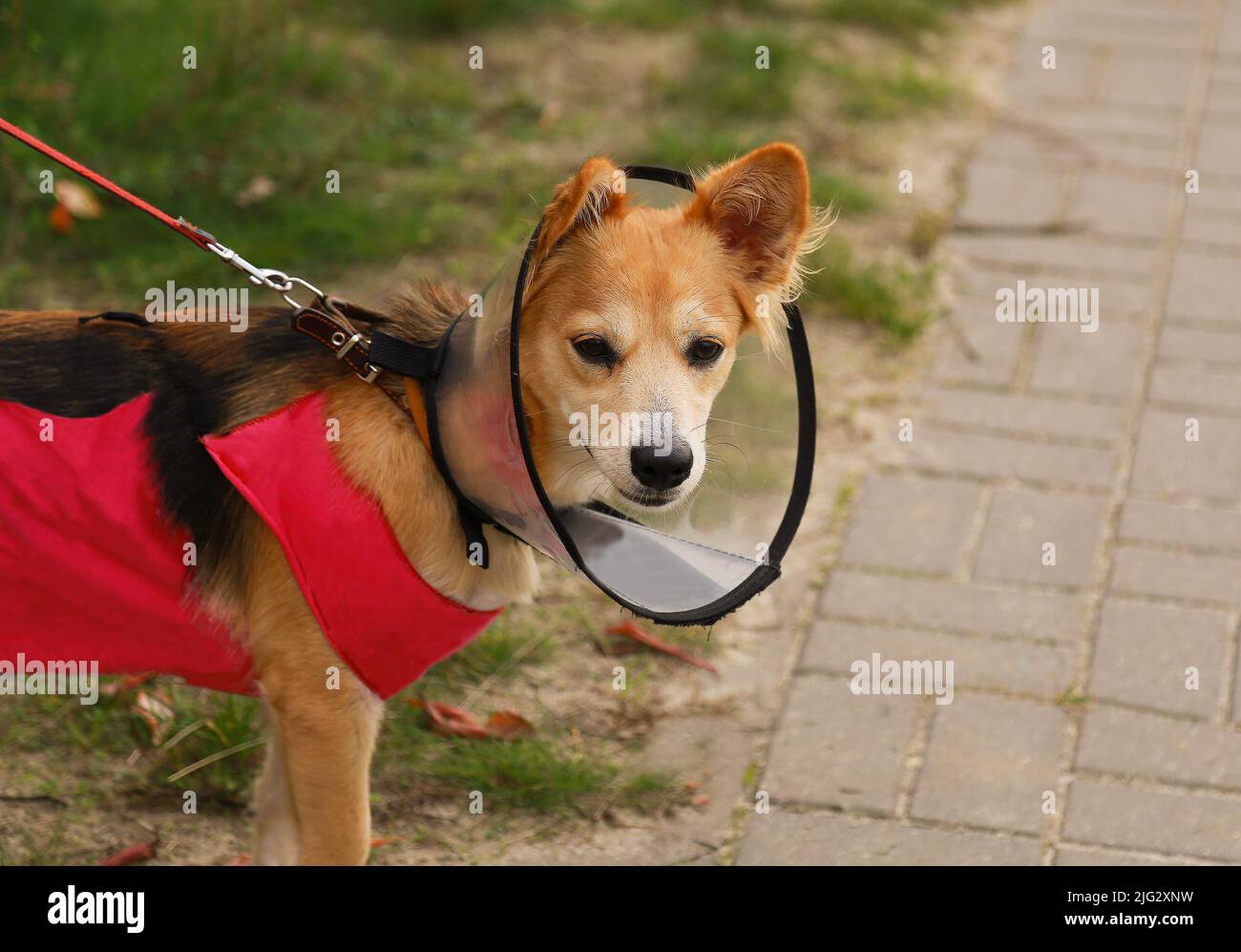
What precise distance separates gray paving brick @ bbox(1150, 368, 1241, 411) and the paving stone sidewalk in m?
0.01

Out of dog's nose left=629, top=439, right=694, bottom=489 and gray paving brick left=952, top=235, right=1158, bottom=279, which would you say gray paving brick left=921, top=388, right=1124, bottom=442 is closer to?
gray paving brick left=952, top=235, right=1158, bottom=279

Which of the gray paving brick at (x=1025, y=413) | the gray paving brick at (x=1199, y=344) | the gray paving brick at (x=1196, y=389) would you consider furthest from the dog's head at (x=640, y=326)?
the gray paving brick at (x=1199, y=344)

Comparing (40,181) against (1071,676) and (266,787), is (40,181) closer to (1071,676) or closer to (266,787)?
(266,787)

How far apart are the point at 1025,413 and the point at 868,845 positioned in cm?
208

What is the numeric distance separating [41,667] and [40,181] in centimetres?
309

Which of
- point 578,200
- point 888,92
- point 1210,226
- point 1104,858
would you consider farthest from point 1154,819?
point 888,92

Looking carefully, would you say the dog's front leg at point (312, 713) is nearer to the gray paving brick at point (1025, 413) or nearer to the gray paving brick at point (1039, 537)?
the gray paving brick at point (1039, 537)

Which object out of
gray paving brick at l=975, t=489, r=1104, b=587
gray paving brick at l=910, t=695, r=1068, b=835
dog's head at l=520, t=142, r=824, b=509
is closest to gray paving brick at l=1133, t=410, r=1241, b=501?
gray paving brick at l=975, t=489, r=1104, b=587

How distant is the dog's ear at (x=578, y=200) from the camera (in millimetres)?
2670

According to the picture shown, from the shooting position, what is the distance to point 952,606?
4211 mm

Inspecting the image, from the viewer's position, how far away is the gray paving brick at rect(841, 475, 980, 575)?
173 inches

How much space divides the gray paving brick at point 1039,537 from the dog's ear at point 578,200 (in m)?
2.01
